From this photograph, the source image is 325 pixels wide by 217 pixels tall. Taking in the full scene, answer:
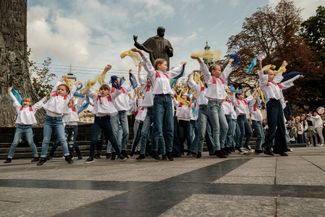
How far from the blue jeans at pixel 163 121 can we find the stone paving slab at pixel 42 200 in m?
4.30

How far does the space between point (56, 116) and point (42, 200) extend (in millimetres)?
5416

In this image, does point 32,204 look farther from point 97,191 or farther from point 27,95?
point 27,95

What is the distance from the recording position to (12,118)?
16.0 meters

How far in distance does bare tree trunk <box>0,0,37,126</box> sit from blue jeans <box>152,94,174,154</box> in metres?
11.0

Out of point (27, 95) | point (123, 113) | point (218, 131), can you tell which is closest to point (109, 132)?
point (123, 113)

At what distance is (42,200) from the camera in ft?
9.23

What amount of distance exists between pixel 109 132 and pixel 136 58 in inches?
68.8

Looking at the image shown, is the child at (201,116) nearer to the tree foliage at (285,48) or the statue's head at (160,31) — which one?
the statue's head at (160,31)

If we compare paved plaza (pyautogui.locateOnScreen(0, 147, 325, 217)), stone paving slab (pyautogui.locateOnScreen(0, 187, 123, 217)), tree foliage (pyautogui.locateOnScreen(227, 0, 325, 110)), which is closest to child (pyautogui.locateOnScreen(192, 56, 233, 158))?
paved plaza (pyautogui.locateOnScreen(0, 147, 325, 217))

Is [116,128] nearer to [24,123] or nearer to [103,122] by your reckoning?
[103,122]

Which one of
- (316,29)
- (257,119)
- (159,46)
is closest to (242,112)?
(257,119)

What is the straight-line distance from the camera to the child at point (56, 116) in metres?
7.90

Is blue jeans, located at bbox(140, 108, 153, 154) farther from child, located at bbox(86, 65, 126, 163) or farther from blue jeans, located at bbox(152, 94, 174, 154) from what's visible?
child, located at bbox(86, 65, 126, 163)

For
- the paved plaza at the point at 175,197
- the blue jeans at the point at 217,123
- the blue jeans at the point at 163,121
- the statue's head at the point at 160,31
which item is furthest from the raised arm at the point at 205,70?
the paved plaza at the point at 175,197
